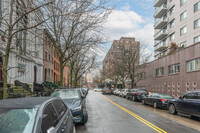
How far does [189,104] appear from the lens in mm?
10055

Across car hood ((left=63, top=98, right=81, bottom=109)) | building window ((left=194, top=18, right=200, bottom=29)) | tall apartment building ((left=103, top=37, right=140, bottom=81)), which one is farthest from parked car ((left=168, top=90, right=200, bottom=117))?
tall apartment building ((left=103, top=37, right=140, bottom=81))

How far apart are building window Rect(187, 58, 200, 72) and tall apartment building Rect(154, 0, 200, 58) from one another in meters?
4.73

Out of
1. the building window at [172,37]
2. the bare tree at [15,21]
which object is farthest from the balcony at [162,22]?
the bare tree at [15,21]

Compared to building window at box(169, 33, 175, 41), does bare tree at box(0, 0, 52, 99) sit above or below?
below

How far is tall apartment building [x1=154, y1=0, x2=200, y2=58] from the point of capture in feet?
91.4

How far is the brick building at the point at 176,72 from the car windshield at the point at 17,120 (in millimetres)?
21635

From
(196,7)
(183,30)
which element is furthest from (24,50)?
(183,30)

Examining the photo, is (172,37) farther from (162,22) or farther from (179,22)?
(162,22)

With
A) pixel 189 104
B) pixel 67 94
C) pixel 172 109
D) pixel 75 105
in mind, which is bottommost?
pixel 172 109

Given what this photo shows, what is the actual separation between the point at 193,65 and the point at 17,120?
905 inches

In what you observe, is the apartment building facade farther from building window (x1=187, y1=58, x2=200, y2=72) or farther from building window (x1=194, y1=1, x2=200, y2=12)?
building window (x1=194, y1=1, x2=200, y2=12)

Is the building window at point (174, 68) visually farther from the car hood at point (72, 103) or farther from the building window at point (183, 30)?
the car hood at point (72, 103)

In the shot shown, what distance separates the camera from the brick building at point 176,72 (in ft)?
69.6

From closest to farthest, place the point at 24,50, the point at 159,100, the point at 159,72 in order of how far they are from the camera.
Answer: the point at 24,50 < the point at 159,100 < the point at 159,72
